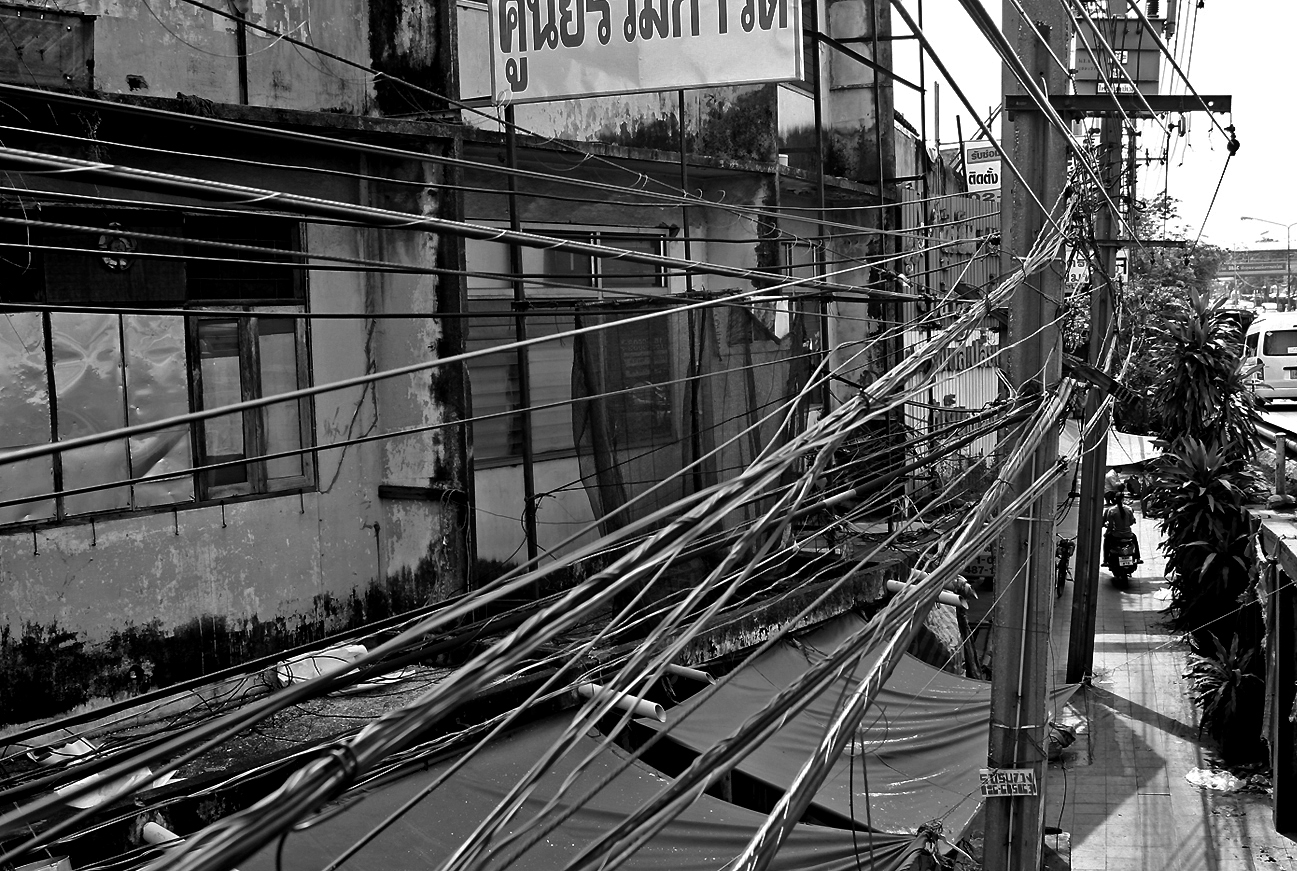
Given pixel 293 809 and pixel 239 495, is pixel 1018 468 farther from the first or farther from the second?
pixel 239 495

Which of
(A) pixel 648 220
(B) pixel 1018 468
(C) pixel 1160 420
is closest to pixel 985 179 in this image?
(C) pixel 1160 420

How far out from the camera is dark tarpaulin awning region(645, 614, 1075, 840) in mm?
7691

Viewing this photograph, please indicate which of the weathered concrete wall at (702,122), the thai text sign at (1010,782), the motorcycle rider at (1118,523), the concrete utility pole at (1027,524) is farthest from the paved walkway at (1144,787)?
the weathered concrete wall at (702,122)

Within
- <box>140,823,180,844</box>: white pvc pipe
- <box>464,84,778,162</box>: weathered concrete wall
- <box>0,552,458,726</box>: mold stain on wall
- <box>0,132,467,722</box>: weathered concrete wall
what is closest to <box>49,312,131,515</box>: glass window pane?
<box>0,132,467,722</box>: weathered concrete wall

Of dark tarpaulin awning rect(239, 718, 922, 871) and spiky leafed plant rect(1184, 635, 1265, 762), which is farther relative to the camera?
spiky leafed plant rect(1184, 635, 1265, 762)

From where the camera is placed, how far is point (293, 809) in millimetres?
1803

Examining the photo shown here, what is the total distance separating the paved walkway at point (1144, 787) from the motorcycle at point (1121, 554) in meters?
2.38

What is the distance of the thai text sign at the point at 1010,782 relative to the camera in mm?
5539

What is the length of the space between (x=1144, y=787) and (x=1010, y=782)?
6.84 m

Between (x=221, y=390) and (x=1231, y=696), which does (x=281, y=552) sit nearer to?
(x=221, y=390)

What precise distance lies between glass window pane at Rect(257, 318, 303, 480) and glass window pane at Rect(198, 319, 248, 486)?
208 mm

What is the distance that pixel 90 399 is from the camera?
8102 millimetres

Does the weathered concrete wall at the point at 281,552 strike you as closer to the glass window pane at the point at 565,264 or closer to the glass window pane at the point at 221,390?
the glass window pane at the point at 221,390

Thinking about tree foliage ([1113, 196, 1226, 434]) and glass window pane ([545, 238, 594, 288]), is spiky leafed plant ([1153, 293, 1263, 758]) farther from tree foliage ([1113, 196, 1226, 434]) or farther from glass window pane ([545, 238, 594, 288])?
glass window pane ([545, 238, 594, 288])
